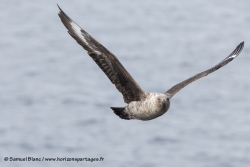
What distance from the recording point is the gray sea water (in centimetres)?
2616

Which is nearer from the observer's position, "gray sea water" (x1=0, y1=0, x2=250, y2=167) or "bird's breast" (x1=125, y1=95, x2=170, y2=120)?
"bird's breast" (x1=125, y1=95, x2=170, y2=120)

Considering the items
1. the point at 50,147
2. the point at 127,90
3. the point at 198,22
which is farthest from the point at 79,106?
the point at 127,90

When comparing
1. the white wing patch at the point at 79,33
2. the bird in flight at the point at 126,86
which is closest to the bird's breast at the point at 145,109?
the bird in flight at the point at 126,86

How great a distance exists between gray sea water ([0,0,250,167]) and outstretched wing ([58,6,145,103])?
1395cm

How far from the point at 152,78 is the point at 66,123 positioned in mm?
4289

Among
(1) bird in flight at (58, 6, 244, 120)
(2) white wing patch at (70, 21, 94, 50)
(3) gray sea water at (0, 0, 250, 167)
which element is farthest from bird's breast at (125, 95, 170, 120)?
(3) gray sea water at (0, 0, 250, 167)

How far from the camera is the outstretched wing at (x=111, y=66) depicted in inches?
416

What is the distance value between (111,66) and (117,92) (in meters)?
17.4

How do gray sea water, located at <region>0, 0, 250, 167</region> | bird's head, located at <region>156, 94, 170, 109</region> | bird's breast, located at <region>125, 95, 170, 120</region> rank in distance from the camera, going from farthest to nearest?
gray sea water, located at <region>0, 0, 250, 167</region> < bird's breast, located at <region>125, 95, 170, 120</region> < bird's head, located at <region>156, 94, 170, 109</region>

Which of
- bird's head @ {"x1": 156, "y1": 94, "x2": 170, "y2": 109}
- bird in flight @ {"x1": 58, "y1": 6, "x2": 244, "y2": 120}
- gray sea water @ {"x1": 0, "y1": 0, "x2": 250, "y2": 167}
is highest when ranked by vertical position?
gray sea water @ {"x1": 0, "y1": 0, "x2": 250, "y2": 167}

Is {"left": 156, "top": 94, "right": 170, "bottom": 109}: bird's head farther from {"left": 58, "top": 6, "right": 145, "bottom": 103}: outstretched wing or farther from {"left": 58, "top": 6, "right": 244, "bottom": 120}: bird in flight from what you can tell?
{"left": 58, "top": 6, "right": 145, "bottom": 103}: outstretched wing

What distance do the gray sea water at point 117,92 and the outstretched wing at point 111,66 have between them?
45.8 feet

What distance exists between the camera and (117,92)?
28094mm

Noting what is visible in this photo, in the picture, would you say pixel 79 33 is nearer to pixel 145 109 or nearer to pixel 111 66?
pixel 111 66
